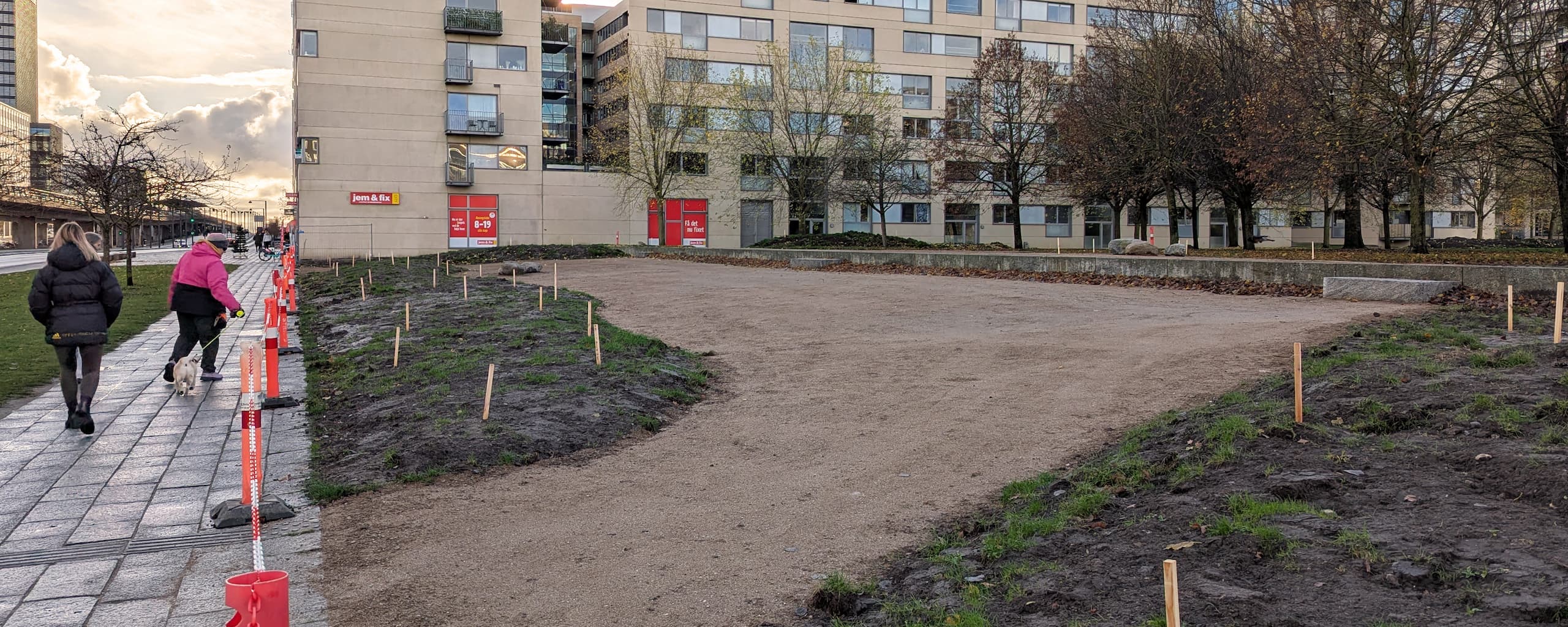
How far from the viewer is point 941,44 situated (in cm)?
6488

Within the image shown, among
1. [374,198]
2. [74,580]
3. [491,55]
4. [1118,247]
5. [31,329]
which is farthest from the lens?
[491,55]

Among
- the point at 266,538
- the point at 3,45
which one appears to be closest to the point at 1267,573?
the point at 266,538

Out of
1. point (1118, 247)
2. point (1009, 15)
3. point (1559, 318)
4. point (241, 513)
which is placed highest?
point (1009, 15)

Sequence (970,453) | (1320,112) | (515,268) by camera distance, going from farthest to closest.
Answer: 1. (515,268)
2. (1320,112)
3. (970,453)

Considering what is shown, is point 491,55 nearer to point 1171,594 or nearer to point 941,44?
point 941,44

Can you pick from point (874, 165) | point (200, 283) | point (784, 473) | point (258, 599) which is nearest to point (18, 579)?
point (258, 599)

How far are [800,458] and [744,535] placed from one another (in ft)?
6.34

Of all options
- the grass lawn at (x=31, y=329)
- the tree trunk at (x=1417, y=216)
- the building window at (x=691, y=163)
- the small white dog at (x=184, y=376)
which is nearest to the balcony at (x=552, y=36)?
the building window at (x=691, y=163)

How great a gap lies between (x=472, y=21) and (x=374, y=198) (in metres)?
10.2

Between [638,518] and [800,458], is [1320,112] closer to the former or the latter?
[800,458]

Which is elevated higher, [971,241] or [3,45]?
[3,45]

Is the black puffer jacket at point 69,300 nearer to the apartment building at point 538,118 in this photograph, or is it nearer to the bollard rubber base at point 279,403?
the bollard rubber base at point 279,403

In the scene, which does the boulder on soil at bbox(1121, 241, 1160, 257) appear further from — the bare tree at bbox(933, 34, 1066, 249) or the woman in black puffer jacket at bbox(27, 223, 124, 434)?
the woman in black puffer jacket at bbox(27, 223, 124, 434)

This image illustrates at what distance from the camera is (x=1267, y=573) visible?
4465 millimetres
